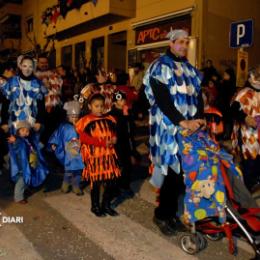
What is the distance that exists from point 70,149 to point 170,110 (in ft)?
7.53

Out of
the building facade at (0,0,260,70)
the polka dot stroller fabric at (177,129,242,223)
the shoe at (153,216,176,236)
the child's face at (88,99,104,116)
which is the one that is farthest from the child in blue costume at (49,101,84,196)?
the building facade at (0,0,260,70)

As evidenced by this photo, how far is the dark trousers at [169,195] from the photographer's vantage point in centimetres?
419

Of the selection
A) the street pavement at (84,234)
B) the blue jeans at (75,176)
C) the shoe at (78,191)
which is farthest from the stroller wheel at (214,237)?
the blue jeans at (75,176)

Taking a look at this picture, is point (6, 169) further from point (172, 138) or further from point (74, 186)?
point (172, 138)

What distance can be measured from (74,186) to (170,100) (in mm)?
2491

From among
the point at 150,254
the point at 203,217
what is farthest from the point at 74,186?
the point at 203,217

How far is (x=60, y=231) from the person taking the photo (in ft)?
14.7

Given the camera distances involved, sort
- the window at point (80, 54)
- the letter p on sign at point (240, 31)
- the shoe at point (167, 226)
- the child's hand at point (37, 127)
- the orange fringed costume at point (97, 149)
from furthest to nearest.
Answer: the window at point (80, 54), the letter p on sign at point (240, 31), the child's hand at point (37, 127), the orange fringed costume at point (97, 149), the shoe at point (167, 226)

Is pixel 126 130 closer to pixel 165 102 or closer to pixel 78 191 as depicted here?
pixel 78 191

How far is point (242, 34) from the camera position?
856 cm

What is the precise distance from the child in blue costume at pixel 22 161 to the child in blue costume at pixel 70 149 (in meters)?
0.45

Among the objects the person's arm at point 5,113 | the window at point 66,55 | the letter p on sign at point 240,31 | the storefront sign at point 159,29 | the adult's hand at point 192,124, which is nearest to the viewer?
the adult's hand at point 192,124

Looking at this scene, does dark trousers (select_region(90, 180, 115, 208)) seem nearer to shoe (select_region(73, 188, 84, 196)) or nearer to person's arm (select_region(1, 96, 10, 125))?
shoe (select_region(73, 188, 84, 196))

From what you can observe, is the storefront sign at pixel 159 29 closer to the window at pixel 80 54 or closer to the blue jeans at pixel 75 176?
the window at pixel 80 54
